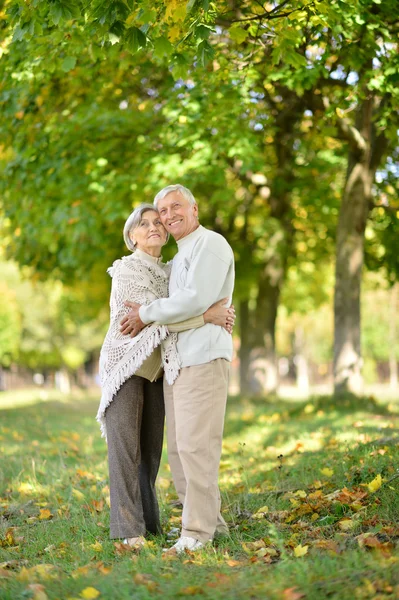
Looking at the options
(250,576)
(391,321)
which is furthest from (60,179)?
(391,321)

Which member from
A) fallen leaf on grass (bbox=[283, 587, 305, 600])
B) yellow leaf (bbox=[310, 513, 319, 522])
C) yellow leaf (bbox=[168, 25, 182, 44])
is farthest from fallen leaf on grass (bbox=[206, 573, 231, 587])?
yellow leaf (bbox=[168, 25, 182, 44])

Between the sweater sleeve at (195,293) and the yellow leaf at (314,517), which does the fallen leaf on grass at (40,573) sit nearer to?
the sweater sleeve at (195,293)

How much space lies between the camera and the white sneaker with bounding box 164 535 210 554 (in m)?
4.81

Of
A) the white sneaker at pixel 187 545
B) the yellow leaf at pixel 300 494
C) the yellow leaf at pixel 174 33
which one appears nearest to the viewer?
the white sneaker at pixel 187 545

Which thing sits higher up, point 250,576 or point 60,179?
point 60,179

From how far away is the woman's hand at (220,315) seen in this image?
499cm

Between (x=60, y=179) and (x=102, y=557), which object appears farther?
(x=60, y=179)

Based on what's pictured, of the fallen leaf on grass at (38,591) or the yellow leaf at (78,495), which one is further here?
the yellow leaf at (78,495)

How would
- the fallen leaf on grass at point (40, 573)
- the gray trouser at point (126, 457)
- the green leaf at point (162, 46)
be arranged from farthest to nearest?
the green leaf at point (162, 46), the gray trouser at point (126, 457), the fallen leaf on grass at point (40, 573)

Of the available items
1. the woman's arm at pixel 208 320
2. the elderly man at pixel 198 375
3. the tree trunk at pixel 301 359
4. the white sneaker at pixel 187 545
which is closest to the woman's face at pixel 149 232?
the elderly man at pixel 198 375

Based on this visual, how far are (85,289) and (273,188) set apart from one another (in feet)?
25.8

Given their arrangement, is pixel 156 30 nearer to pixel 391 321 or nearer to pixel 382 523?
pixel 382 523

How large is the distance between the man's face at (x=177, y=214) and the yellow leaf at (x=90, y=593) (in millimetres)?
2423

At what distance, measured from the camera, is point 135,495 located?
5.24 metres
